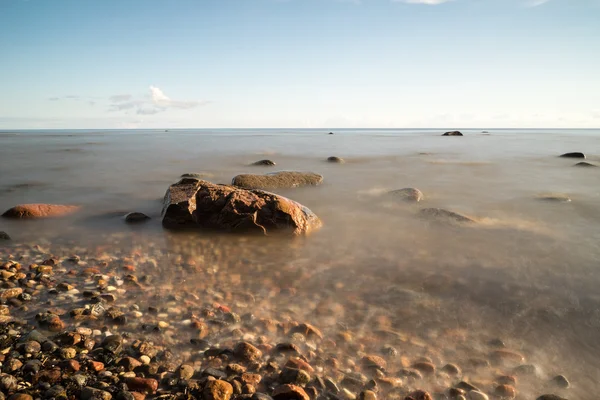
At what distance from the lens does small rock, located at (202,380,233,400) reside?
87.1 inches

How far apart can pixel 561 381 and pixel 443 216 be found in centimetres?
432

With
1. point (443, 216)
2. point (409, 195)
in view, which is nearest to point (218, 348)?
point (443, 216)

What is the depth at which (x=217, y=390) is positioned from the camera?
7.36 ft

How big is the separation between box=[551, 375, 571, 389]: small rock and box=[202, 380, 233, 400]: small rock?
7.31ft

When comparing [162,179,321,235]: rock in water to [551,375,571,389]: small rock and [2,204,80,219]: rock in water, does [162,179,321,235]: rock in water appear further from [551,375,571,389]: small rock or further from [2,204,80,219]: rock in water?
[551,375,571,389]: small rock

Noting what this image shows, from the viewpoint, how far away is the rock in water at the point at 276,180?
9.44 metres

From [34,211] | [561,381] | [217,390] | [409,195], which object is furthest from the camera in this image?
[409,195]

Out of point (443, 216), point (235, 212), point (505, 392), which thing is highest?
point (235, 212)

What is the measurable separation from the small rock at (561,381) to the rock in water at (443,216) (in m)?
4.04

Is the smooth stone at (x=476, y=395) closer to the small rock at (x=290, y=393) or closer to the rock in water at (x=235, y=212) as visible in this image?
the small rock at (x=290, y=393)

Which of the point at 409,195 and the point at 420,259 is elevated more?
the point at 409,195

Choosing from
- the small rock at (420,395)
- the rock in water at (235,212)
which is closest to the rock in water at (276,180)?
the rock in water at (235,212)

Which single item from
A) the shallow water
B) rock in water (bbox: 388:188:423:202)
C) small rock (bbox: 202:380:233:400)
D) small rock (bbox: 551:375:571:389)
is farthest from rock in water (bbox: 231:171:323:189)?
small rock (bbox: 551:375:571:389)

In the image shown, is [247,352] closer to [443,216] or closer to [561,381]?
[561,381]
